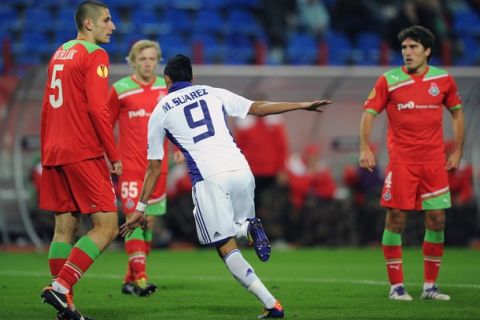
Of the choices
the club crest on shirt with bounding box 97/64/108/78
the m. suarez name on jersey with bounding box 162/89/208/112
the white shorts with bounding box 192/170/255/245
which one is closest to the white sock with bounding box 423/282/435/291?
the white shorts with bounding box 192/170/255/245

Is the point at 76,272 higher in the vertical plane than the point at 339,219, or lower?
higher

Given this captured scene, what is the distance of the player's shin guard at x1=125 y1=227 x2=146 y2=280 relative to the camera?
36.5ft

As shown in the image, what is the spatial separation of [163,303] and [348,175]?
9.37 m

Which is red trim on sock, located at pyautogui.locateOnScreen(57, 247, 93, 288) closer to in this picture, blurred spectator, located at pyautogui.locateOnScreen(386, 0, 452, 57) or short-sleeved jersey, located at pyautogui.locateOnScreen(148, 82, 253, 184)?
short-sleeved jersey, located at pyautogui.locateOnScreen(148, 82, 253, 184)

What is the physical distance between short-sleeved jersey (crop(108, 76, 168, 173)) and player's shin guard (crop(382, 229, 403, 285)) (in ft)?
8.46

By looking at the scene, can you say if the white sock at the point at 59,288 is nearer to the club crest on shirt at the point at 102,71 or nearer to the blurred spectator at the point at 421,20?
the club crest on shirt at the point at 102,71

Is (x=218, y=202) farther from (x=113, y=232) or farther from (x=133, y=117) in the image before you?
(x=133, y=117)

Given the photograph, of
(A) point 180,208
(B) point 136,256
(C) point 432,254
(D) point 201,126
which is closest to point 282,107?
(D) point 201,126

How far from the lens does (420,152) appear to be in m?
→ 10.4

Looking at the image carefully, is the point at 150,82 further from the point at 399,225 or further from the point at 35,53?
the point at 35,53

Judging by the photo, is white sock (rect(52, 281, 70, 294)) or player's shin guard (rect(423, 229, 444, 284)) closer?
white sock (rect(52, 281, 70, 294))

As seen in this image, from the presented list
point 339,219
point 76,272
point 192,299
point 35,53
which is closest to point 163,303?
point 192,299

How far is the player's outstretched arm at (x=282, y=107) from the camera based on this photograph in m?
8.54

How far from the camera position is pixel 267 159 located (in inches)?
742
